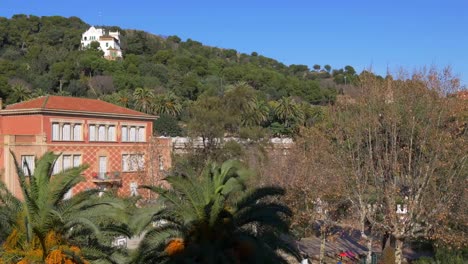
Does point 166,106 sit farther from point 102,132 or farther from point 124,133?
point 102,132

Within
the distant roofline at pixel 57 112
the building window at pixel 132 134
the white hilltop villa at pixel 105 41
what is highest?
the white hilltop villa at pixel 105 41

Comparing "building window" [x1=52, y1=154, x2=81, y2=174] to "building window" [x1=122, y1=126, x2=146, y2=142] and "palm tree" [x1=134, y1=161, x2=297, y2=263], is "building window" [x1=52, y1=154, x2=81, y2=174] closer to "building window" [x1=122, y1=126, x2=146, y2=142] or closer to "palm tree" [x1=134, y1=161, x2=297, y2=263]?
"building window" [x1=122, y1=126, x2=146, y2=142]

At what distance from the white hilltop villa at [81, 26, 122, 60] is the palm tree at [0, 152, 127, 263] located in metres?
113

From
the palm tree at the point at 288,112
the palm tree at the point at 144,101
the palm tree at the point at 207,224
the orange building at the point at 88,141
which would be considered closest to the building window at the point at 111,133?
the orange building at the point at 88,141

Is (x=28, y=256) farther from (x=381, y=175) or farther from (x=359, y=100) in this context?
(x=359, y=100)

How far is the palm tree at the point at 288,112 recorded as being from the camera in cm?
7769

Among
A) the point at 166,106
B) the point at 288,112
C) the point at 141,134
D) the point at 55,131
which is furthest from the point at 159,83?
the point at 55,131

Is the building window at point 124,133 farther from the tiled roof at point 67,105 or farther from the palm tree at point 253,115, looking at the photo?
the palm tree at point 253,115

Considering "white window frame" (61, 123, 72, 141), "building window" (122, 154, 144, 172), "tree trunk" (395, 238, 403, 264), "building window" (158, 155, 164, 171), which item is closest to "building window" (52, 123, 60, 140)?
"white window frame" (61, 123, 72, 141)

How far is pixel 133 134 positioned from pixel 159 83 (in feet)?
193

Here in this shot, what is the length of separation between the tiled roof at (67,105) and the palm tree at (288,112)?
132 ft

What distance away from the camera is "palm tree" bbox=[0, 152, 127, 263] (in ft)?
41.1

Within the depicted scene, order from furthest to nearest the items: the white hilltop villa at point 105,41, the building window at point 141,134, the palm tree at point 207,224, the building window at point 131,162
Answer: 1. the white hilltop villa at point 105,41
2. the building window at point 141,134
3. the building window at point 131,162
4. the palm tree at point 207,224

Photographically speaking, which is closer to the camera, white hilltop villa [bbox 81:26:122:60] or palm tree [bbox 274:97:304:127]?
palm tree [bbox 274:97:304:127]
